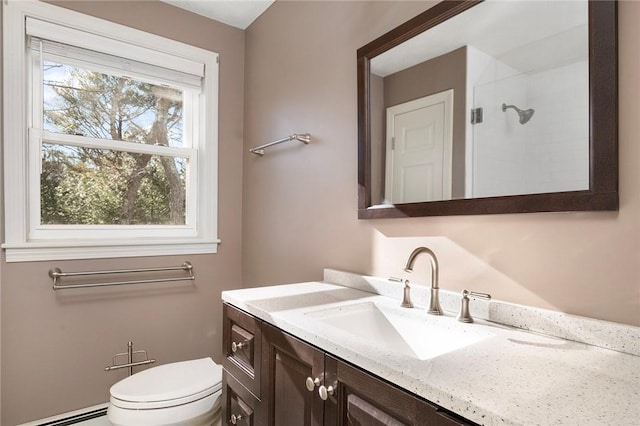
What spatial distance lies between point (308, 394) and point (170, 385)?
96 centimetres

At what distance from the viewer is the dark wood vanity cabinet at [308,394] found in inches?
28.3

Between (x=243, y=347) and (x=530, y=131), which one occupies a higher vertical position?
(x=530, y=131)

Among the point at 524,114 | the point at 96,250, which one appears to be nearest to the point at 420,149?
the point at 524,114

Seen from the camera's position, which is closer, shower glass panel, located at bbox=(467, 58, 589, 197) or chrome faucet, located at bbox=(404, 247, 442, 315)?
shower glass panel, located at bbox=(467, 58, 589, 197)

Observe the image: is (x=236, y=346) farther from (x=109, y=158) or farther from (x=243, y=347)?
(x=109, y=158)

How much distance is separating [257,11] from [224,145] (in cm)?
89

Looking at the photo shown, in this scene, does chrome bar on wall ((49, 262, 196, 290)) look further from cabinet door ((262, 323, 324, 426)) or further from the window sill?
cabinet door ((262, 323, 324, 426))

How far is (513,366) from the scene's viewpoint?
74 cm

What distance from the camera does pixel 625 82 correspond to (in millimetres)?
848

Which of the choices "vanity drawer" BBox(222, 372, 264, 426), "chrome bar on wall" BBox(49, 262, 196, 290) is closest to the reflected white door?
"vanity drawer" BBox(222, 372, 264, 426)

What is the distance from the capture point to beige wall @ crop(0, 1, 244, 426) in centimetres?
187

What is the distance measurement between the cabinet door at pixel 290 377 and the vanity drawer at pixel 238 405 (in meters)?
0.12

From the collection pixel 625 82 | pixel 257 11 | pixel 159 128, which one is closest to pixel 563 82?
pixel 625 82

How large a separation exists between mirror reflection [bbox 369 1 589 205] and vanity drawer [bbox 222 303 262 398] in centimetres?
71
